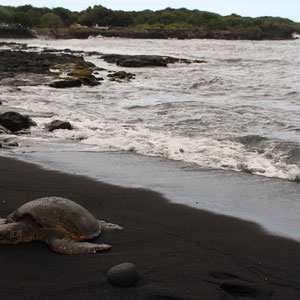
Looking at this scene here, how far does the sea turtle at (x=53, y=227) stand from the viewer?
132 inches

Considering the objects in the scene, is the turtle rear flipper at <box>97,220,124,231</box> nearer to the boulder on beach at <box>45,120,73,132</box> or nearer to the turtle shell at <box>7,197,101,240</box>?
the turtle shell at <box>7,197,101,240</box>

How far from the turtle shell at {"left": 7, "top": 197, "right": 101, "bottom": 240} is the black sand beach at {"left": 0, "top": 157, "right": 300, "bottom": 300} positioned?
179mm

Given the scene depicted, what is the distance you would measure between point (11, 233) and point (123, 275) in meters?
1.07

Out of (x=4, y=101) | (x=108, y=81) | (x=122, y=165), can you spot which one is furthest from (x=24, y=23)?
(x=122, y=165)

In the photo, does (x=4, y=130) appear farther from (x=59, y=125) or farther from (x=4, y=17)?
(x=4, y=17)

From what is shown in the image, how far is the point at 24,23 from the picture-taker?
12012cm

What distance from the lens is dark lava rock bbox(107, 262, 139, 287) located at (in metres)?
2.87

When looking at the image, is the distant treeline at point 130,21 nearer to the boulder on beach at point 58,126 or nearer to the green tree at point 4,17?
the green tree at point 4,17

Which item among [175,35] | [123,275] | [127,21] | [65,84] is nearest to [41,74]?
[65,84]

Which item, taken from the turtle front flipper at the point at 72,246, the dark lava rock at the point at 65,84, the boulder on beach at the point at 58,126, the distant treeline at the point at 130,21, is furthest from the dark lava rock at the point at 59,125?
the distant treeline at the point at 130,21

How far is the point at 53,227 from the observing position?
11.3 feet

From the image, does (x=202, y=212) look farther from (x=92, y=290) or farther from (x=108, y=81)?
(x=108, y=81)

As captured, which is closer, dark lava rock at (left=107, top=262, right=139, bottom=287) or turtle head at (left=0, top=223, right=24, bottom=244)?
dark lava rock at (left=107, top=262, right=139, bottom=287)

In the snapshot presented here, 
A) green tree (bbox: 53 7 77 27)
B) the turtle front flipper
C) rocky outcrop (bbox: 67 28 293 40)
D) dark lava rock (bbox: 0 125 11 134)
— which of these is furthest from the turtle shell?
green tree (bbox: 53 7 77 27)
